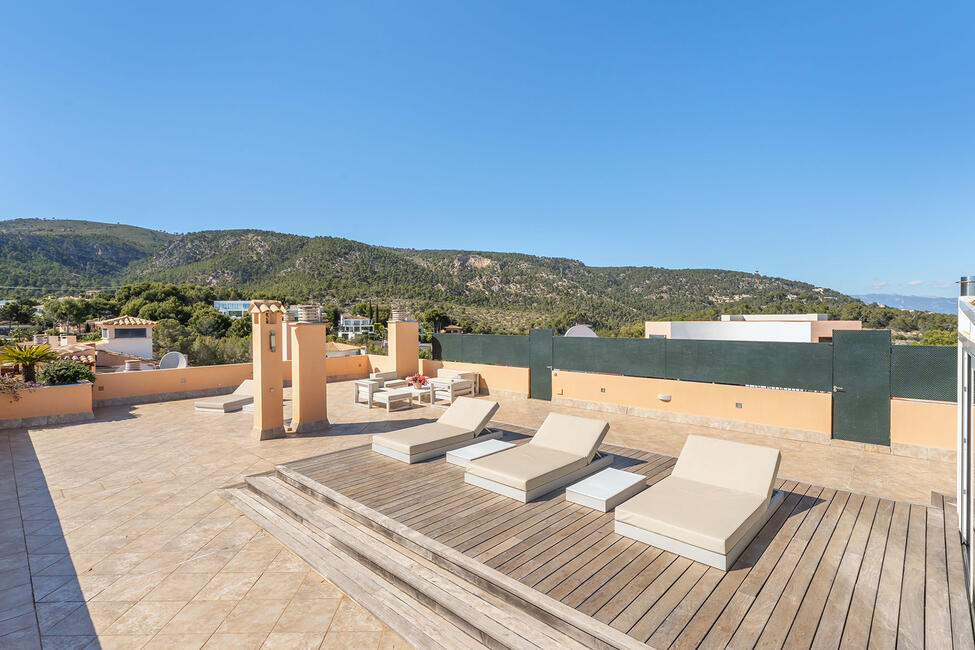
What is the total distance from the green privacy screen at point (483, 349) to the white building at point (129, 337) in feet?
78.8

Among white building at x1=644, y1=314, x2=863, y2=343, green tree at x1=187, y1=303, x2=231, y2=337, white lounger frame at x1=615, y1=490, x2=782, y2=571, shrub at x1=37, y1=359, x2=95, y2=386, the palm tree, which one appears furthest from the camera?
green tree at x1=187, y1=303, x2=231, y2=337

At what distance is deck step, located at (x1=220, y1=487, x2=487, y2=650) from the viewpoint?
9.57 feet

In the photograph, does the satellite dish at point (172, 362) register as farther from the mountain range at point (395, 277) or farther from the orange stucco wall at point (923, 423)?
the mountain range at point (395, 277)

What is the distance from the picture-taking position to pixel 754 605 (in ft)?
9.16

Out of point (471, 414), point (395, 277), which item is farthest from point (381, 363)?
point (395, 277)

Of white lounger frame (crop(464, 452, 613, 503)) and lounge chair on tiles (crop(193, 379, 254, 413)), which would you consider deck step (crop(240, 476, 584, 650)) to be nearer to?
white lounger frame (crop(464, 452, 613, 503))

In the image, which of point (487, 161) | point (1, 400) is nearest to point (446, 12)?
point (1, 400)

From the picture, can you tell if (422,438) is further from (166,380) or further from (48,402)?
(166,380)

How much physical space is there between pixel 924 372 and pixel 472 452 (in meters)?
6.99

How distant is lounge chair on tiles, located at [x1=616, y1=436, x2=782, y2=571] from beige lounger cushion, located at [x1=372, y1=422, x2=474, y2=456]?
2.80 metres

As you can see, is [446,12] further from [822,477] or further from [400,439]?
[822,477]

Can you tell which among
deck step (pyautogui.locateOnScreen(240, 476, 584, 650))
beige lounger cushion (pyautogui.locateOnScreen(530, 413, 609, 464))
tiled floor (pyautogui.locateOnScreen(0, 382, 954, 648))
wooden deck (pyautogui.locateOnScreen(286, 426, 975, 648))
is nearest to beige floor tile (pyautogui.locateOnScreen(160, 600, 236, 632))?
tiled floor (pyautogui.locateOnScreen(0, 382, 954, 648))

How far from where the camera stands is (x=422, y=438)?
6023mm

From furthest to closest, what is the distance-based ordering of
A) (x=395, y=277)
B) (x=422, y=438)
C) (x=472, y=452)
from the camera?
(x=395, y=277) < (x=422, y=438) < (x=472, y=452)
